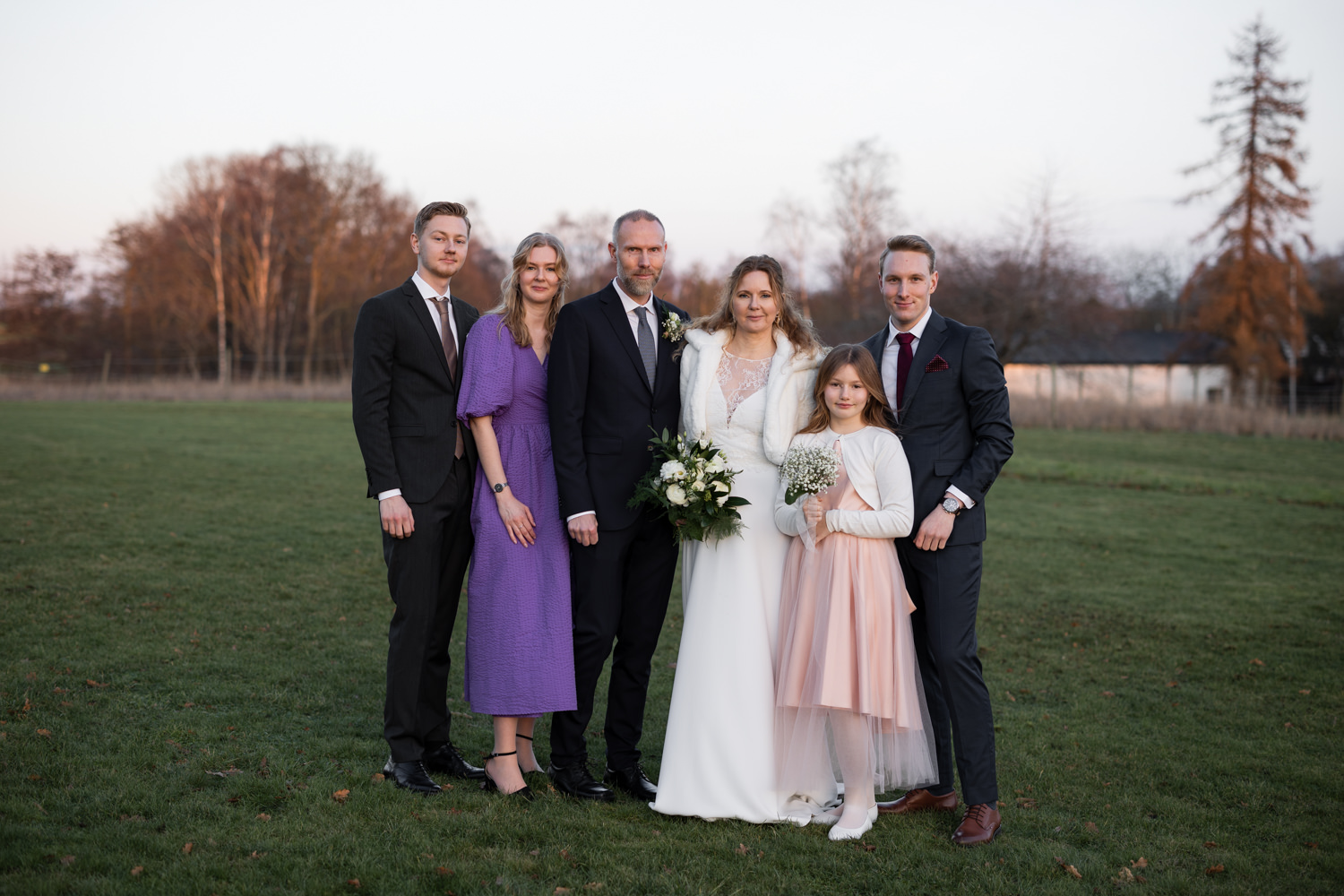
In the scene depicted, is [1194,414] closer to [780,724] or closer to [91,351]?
[780,724]

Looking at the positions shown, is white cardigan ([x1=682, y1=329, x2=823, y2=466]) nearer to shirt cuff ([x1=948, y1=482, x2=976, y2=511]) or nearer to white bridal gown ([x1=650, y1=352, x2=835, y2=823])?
white bridal gown ([x1=650, y1=352, x2=835, y2=823])

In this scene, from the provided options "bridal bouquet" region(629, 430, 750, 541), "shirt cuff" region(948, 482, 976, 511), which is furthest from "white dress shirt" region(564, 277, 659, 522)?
"shirt cuff" region(948, 482, 976, 511)

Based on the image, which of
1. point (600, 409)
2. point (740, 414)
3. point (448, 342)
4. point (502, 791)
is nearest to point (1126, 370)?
point (740, 414)

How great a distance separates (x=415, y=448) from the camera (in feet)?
14.4

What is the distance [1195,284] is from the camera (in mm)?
38312

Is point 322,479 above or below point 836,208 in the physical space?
below

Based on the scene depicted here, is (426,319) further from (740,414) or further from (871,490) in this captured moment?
(871,490)

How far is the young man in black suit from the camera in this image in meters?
4.32

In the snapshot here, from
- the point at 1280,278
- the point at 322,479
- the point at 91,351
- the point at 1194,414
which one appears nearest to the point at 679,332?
the point at 322,479

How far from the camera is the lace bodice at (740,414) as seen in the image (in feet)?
14.3

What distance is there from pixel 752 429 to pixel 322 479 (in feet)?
42.1

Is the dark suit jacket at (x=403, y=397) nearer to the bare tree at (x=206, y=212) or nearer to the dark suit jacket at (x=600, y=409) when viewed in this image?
the dark suit jacket at (x=600, y=409)

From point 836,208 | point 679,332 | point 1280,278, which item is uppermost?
point 836,208

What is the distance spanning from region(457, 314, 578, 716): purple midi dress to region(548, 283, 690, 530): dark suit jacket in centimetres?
14
